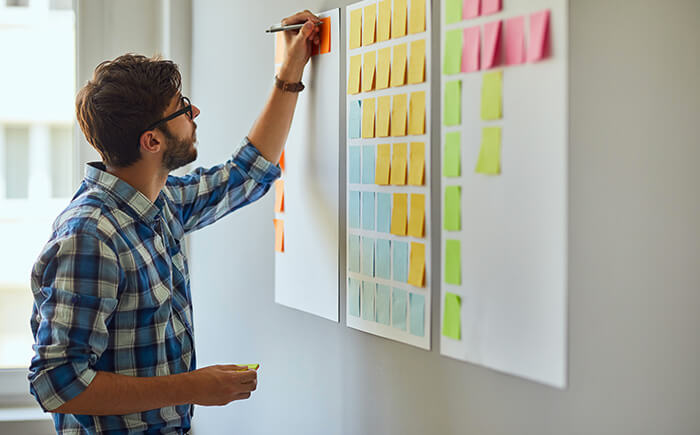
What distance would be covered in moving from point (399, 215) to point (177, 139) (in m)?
0.49

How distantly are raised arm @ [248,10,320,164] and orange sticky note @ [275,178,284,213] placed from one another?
56 mm

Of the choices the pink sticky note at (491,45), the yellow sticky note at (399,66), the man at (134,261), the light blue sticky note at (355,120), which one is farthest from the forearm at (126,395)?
the pink sticky note at (491,45)

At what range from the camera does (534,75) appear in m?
0.82

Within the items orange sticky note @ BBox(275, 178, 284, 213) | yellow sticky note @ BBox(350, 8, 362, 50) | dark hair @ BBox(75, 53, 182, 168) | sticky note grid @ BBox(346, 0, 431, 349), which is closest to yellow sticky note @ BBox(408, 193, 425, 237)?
sticky note grid @ BBox(346, 0, 431, 349)

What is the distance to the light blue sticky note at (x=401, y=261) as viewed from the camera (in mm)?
1054

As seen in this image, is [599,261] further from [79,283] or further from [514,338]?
[79,283]

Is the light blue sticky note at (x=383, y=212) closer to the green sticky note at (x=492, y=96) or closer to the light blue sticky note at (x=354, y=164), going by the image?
the light blue sticky note at (x=354, y=164)

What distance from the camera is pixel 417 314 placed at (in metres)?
1.03

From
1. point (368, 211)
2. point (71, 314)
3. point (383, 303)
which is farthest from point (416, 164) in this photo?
point (71, 314)

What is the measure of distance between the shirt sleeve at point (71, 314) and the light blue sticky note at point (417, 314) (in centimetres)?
51

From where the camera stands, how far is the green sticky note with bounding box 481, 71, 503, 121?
34.3 inches

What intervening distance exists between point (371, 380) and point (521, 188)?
1.64 feet

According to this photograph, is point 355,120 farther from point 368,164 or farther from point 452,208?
point 452,208

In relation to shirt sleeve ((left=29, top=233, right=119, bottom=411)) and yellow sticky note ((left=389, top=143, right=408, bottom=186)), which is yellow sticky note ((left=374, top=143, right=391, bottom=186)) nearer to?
yellow sticky note ((left=389, top=143, right=408, bottom=186))
